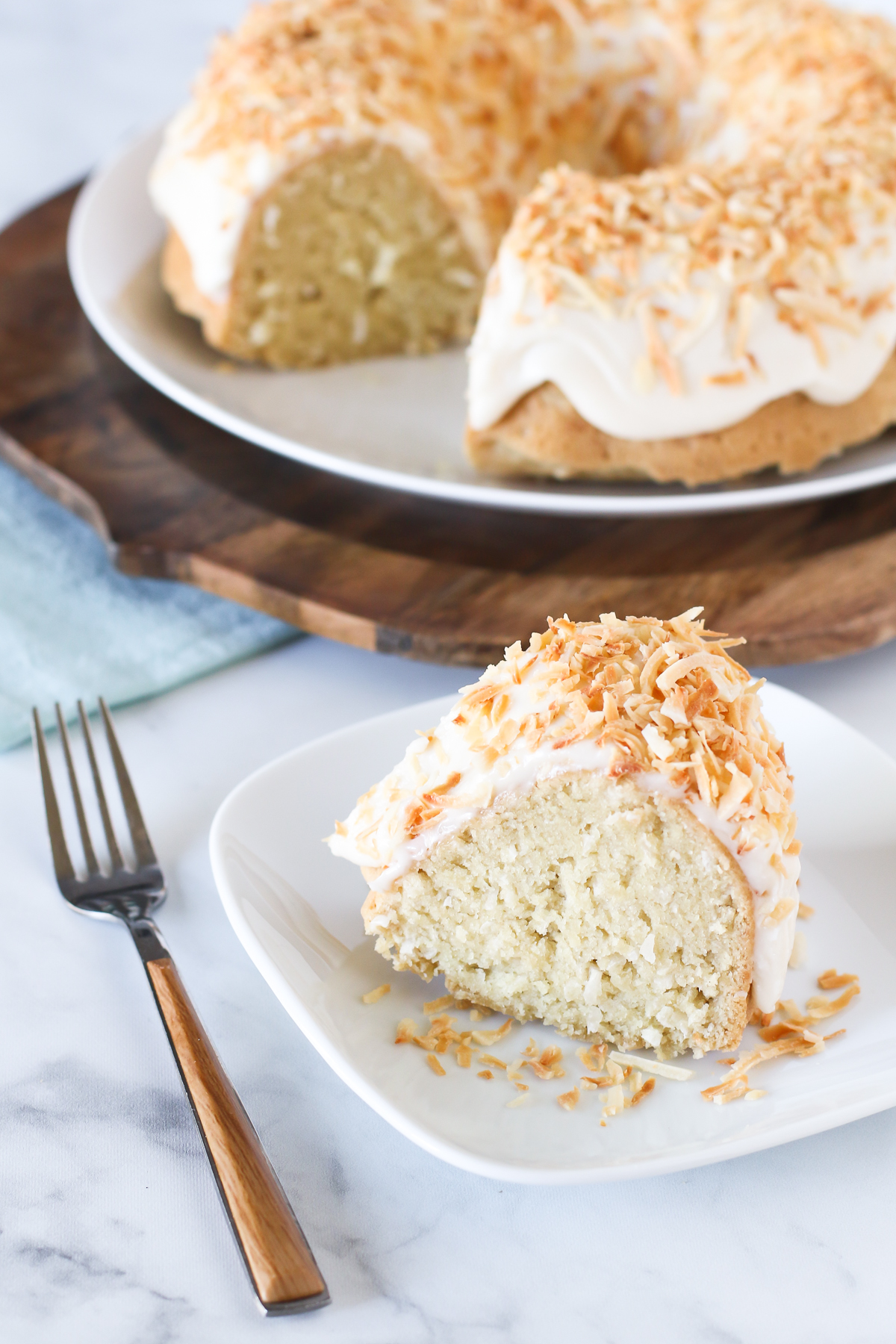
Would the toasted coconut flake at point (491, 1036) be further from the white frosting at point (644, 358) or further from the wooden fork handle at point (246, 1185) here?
the white frosting at point (644, 358)

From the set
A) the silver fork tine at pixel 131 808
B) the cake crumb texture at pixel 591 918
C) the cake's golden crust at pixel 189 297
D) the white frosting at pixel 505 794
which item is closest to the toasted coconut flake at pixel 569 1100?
the cake crumb texture at pixel 591 918

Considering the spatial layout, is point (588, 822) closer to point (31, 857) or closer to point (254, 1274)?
point (254, 1274)

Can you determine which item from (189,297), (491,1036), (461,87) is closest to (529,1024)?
(491,1036)

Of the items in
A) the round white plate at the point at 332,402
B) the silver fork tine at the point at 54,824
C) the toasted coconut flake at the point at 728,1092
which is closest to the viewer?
the toasted coconut flake at the point at 728,1092

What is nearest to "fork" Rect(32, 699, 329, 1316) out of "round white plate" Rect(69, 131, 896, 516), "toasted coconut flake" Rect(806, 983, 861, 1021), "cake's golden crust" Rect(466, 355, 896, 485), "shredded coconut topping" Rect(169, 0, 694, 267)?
"toasted coconut flake" Rect(806, 983, 861, 1021)

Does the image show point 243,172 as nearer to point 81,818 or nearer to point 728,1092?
point 81,818

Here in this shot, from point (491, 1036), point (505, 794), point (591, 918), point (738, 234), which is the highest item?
point (738, 234)

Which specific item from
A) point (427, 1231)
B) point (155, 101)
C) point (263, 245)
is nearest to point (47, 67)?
point (155, 101)
